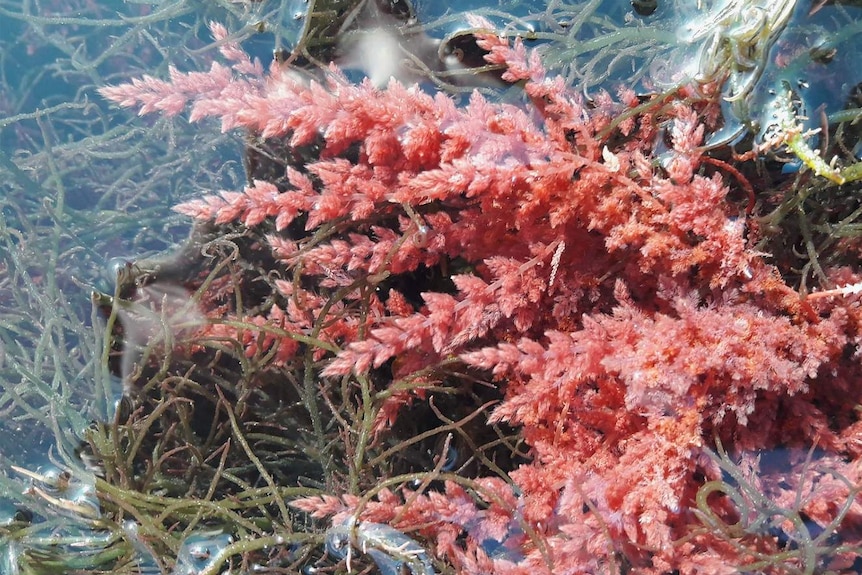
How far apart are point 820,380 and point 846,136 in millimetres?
485

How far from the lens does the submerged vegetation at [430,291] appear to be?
106 centimetres

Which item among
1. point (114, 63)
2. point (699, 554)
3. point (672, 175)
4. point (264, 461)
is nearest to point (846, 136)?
point (672, 175)

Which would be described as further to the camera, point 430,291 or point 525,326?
point 430,291

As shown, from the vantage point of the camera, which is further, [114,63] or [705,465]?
[114,63]

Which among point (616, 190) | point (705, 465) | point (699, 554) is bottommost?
point (699, 554)

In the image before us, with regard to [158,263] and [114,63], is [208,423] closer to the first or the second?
[158,263]

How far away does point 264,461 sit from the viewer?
4.59 ft

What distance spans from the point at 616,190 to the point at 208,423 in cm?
111

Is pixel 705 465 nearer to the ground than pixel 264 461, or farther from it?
farther from it

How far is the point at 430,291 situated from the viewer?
52.2 inches

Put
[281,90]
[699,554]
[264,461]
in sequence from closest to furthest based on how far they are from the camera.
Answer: [699,554], [281,90], [264,461]

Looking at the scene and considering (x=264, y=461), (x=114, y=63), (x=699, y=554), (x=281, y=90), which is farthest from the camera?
(x=114, y=63)

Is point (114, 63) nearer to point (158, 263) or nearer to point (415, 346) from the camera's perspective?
point (158, 263)

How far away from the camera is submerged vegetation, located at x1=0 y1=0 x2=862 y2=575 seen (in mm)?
1063
